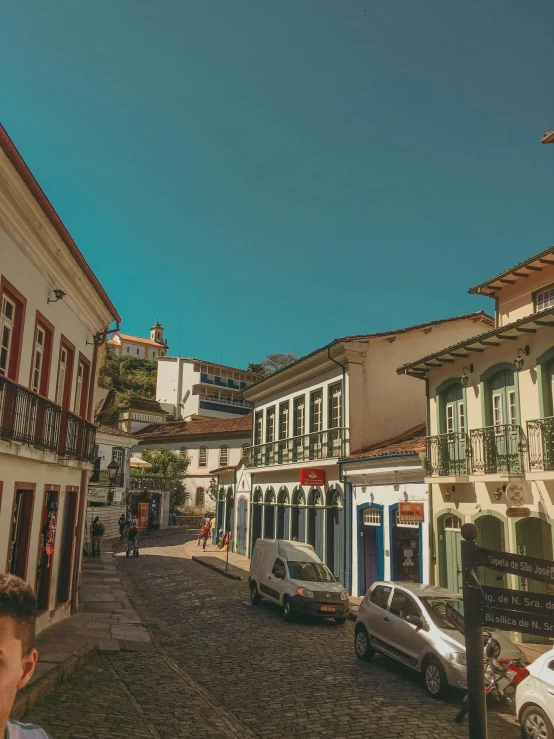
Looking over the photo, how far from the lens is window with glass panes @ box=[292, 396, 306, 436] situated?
2706cm

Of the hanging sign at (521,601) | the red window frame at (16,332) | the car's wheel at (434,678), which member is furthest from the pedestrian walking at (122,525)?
the hanging sign at (521,601)

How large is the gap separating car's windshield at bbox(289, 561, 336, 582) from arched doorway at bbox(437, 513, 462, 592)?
3.00m

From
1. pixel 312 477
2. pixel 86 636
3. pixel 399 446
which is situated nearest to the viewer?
pixel 86 636

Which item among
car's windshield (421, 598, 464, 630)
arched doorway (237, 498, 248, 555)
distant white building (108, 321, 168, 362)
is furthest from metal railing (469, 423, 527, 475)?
distant white building (108, 321, 168, 362)

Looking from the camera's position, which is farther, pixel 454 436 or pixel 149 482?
pixel 149 482

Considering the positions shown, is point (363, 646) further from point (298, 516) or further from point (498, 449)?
point (298, 516)

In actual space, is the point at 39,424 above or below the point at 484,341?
below

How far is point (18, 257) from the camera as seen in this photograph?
10.8 metres

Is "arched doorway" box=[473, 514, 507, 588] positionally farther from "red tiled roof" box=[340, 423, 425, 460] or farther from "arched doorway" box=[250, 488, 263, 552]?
"arched doorway" box=[250, 488, 263, 552]

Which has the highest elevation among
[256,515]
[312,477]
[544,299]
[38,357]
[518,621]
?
[544,299]

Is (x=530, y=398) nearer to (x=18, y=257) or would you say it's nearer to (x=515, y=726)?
(x=515, y=726)

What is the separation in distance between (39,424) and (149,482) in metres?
37.0

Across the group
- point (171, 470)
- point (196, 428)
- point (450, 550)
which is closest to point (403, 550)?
point (450, 550)

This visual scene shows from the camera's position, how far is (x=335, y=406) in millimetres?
24031
